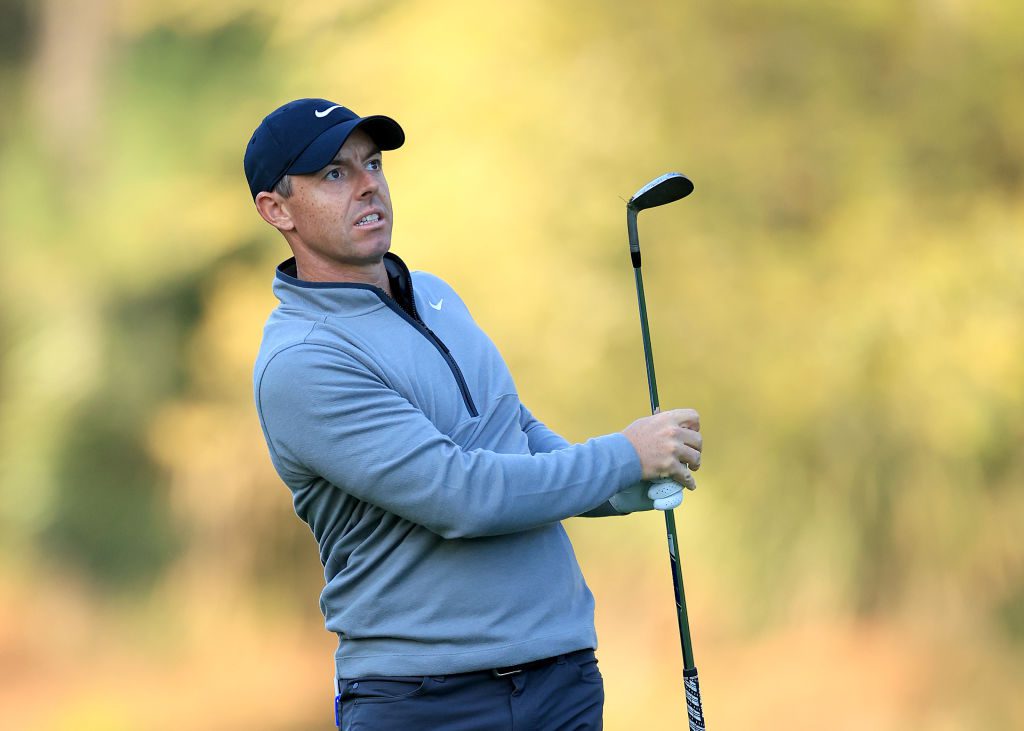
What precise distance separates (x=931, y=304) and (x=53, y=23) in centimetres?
295

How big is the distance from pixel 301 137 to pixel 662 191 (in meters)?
0.59

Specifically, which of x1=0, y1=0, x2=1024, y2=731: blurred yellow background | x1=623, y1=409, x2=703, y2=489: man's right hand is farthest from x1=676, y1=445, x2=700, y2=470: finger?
x1=0, y1=0, x2=1024, y2=731: blurred yellow background

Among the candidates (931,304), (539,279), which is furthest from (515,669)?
(931,304)

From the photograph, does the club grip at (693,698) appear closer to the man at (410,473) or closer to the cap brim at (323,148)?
the man at (410,473)

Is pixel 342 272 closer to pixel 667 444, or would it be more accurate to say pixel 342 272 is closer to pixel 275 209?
pixel 275 209

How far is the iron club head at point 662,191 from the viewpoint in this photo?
6.68 feet

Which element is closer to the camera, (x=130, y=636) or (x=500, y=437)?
(x=500, y=437)

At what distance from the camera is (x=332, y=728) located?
4176 mm

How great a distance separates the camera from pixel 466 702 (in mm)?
1706

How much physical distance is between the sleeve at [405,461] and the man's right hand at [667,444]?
0.18 feet

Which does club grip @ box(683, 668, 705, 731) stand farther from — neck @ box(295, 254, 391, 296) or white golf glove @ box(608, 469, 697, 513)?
neck @ box(295, 254, 391, 296)

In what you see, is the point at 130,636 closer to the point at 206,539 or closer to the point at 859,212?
the point at 206,539

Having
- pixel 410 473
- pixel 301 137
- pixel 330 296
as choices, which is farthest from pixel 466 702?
pixel 301 137

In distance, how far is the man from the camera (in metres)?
1.64
